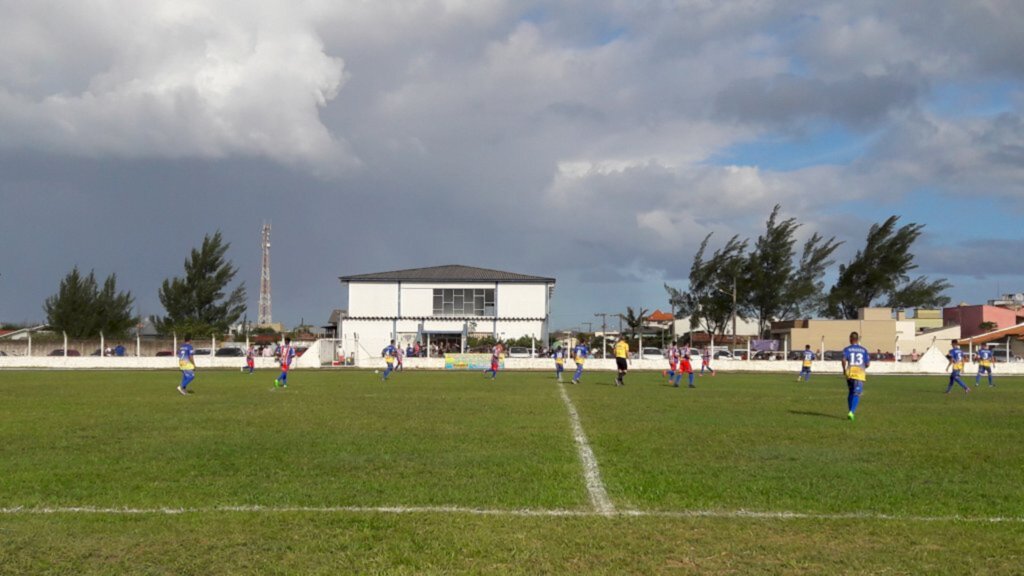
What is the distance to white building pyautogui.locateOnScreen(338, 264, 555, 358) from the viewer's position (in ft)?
250

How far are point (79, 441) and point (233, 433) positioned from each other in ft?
7.74

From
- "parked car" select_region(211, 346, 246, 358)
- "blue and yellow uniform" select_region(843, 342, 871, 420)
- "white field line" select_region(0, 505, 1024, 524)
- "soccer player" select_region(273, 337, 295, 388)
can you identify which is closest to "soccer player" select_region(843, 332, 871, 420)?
"blue and yellow uniform" select_region(843, 342, 871, 420)

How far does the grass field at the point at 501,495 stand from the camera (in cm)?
699

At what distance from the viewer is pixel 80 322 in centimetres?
7944

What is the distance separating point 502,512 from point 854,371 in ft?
42.1

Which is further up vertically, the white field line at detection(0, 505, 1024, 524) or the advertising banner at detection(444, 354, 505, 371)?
the white field line at detection(0, 505, 1024, 524)

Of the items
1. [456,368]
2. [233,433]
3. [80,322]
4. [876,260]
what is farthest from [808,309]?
[233,433]

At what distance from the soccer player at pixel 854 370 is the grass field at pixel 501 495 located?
0.56 metres

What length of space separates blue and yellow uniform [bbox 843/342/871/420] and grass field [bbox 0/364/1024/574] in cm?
57

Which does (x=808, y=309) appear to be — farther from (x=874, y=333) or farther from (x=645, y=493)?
(x=645, y=493)

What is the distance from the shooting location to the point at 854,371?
1914 centimetres

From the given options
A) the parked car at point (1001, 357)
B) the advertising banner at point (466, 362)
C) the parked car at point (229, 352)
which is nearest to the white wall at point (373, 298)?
the parked car at point (229, 352)

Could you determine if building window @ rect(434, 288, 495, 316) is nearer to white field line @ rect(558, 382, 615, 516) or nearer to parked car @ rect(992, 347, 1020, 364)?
parked car @ rect(992, 347, 1020, 364)

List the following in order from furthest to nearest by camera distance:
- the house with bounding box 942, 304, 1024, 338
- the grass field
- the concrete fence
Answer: the house with bounding box 942, 304, 1024, 338
the concrete fence
the grass field
